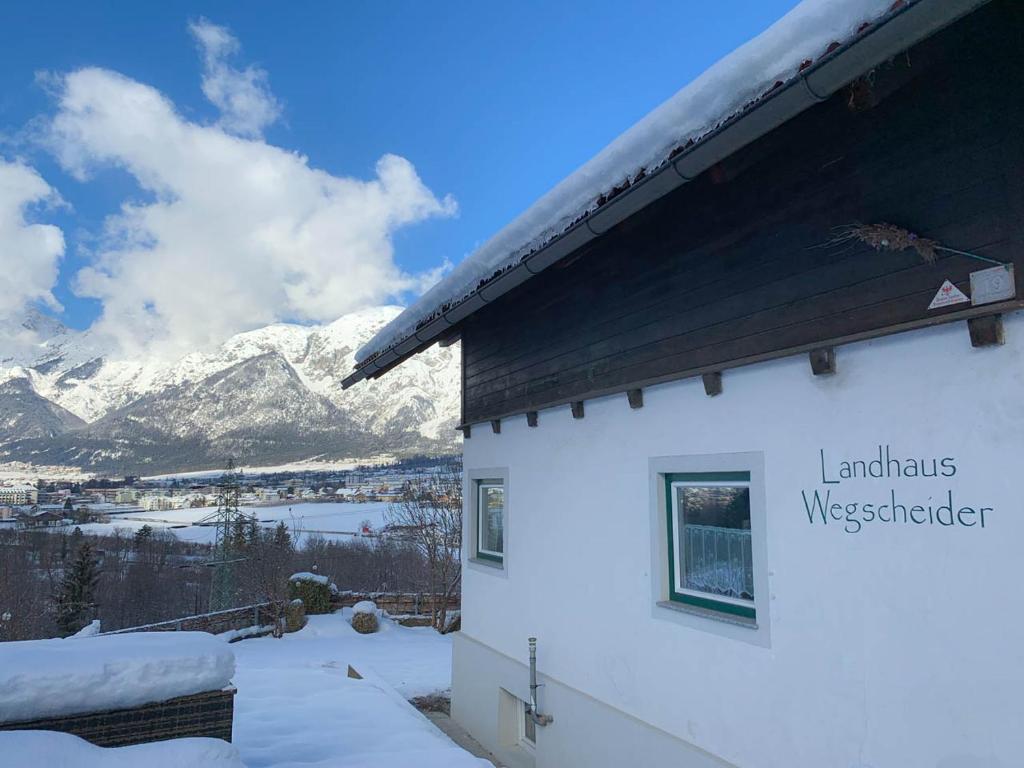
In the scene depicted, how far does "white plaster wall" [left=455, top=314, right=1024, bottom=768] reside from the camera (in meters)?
2.91

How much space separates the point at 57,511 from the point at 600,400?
8893cm

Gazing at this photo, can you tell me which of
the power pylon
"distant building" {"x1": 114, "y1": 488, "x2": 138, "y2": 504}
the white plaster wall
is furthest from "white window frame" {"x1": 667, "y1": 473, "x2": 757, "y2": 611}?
"distant building" {"x1": 114, "y1": 488, "x2": 138, "y2": 504}

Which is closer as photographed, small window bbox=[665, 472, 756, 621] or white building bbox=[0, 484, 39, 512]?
small window bbox=[665, 472, 756, 621]

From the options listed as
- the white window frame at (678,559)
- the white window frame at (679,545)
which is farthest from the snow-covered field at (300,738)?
the white window frame at (679,545)

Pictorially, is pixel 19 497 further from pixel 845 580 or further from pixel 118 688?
pixel 845 580

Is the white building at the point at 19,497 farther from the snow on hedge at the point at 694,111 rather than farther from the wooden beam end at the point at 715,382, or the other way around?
the wooden beam end at the point at 715,382

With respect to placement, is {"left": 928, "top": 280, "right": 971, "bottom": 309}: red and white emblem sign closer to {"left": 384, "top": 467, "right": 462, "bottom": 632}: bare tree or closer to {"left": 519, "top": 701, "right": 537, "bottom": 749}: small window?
{"left": 519, "top": 701, "right": 537, "bottom": 749}: small window

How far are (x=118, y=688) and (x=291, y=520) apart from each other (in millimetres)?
61054

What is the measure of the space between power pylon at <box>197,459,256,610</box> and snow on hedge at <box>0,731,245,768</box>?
104 feet

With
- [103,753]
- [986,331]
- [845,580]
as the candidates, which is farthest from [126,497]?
[986,331]

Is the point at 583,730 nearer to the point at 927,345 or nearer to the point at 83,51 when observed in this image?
the point at 927,345

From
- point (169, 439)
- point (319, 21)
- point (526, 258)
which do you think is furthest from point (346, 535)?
point (169, 439)

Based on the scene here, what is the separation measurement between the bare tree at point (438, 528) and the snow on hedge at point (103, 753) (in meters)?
16.5

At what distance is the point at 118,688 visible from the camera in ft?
11.0
